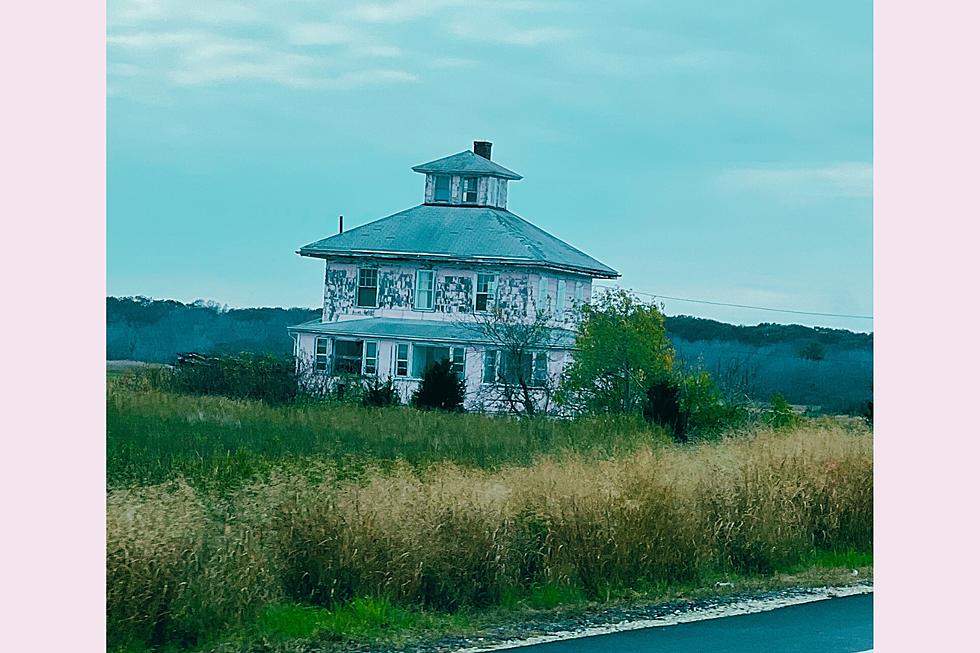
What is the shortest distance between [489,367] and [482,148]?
4.05 feet

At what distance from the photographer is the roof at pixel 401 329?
7.79 meters

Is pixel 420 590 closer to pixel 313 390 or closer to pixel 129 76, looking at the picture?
pixel 313 390

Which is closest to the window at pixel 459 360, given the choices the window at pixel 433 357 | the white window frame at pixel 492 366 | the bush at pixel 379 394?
the window at pixel 433 357

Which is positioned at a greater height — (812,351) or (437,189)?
(437,189)

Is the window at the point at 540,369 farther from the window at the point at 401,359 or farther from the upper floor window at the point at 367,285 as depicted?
the upper floor window at the point at 367,285

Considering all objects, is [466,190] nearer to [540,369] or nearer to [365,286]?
[365,286]

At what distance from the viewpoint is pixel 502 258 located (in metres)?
8.14

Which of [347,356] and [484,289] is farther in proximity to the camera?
Result: [484,289]

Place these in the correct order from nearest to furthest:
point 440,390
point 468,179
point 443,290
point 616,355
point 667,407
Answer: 1. point 440,390
2. point 443,290
3. point 468,179
4. point 616,355
5. point 667,407

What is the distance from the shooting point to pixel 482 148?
27.2 ft

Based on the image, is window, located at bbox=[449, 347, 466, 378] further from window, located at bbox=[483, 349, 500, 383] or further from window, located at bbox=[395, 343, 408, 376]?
window, located at bbox=[395, 343, 408, 376]

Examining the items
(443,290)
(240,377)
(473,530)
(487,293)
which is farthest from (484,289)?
(240,377)

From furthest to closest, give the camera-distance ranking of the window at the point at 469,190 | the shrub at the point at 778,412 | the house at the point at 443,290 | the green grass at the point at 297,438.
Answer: the shrub at the point at 778,412, the window at the point at 469,190, the house at the point at 443,290, the green grass at the point at 297,438
